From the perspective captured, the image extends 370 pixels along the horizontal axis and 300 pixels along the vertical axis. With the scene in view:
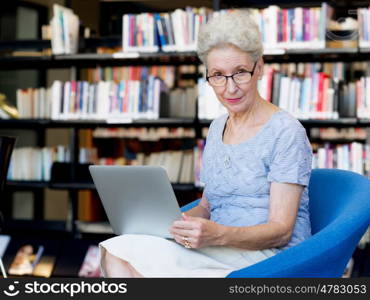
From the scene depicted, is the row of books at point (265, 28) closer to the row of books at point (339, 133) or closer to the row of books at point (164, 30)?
the row of books at point (164, 30)

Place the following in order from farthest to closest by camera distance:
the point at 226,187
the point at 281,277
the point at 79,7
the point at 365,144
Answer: the point at 79,7 → the point at 365,144 → the point at 226,187 → the point at 281,277

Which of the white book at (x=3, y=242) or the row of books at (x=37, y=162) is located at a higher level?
the row of books at (x=37, y=162)

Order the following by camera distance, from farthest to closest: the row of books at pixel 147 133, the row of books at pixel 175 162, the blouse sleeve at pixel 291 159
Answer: the row of books at pixel 147 133, the row of books at pixel 175 162, the blouse sleeve at pixel 291 159

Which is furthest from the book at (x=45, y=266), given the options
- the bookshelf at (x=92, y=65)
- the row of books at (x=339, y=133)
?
the row of books at (x=339, y=133)

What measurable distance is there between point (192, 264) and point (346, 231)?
1.35 feet

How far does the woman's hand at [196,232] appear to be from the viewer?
1800 millimetres

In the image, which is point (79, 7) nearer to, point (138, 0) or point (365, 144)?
point (138, 0)

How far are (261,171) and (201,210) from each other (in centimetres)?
37

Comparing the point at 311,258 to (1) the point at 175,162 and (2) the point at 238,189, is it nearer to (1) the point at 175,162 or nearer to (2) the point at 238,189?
(2) the point at 238,189

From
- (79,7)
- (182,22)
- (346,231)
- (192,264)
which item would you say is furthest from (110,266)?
(79,7)

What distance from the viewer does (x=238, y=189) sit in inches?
81.0

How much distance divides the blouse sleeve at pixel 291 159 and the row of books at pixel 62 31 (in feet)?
10.8

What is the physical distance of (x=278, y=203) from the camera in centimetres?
192

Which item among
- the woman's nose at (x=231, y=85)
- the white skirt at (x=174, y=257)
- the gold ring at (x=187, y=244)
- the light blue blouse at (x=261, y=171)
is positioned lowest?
the white skirt at (x=174, y=257)
